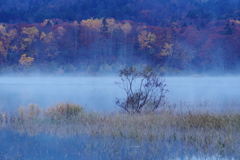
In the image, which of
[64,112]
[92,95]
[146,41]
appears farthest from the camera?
[146,41]

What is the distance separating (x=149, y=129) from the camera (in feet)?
23.2

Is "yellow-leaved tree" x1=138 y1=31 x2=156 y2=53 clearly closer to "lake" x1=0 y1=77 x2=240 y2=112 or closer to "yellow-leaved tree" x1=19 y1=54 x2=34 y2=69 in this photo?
"lake" x1=0 y1=77 x2=240 y2=112

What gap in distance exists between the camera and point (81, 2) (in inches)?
3022

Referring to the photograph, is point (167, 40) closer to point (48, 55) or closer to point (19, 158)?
point (48, 55)

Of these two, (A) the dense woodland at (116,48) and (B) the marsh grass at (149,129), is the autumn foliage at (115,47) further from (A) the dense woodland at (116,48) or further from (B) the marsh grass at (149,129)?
(B) the marsh grass at (149,129)

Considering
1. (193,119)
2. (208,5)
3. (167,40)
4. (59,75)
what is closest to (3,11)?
(59,75)

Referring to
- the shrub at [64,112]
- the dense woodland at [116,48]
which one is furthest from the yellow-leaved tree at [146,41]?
the shrub at [64,112]

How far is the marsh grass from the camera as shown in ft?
18.8

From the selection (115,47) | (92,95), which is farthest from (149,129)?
(115,47)

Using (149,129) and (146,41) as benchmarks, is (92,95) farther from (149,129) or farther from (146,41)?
(146,41)

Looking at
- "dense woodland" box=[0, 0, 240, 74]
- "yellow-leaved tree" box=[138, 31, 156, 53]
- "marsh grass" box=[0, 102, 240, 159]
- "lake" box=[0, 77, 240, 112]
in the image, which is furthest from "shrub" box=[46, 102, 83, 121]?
"yellow-leaved tree" box=[138, 31, 156, 53]

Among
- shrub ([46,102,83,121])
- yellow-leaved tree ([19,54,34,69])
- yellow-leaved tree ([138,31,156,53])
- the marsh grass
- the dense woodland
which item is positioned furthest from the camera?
yellow-leaved tree ([138,31,156,53])

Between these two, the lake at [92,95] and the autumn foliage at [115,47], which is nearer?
the lake at [92,95]

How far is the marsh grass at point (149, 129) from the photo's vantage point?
18.8 ft
